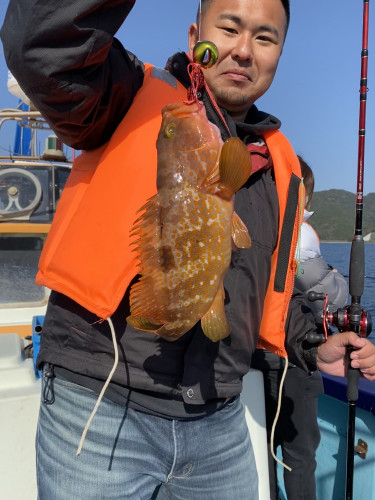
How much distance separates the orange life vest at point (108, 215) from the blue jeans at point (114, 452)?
385 mm

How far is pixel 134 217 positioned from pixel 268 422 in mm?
2351

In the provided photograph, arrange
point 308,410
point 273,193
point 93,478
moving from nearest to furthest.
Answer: point 93,478 → point 273,193 → point 308,410

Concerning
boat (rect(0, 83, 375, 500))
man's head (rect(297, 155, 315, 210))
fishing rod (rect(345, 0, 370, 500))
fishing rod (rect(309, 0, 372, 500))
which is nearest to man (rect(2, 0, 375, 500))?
fishing rod (rect(309, 0, 372, 500))

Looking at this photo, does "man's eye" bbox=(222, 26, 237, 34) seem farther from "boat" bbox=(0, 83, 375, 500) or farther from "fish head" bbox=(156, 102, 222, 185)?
Result: "boat" bbox=(0, 83, 375, 500)

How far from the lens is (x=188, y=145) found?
1.43m

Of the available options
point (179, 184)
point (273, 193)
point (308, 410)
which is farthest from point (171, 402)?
point (308, 410)

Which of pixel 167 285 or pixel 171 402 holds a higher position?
pixel 167 285

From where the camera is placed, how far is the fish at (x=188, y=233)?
1.43 meters

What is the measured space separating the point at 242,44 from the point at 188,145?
0.71 metres

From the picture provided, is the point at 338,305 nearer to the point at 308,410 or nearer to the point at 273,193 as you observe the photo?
the point at 308,410

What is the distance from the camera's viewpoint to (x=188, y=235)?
1451 millimetres

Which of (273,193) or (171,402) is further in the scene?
(273,193)

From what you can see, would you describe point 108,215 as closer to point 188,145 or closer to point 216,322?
point 188,145

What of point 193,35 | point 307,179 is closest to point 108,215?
point 193,35
